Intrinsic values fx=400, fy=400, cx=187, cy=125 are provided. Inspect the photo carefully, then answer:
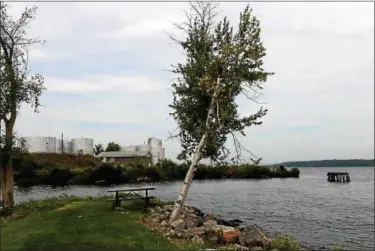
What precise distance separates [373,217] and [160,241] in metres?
35.5

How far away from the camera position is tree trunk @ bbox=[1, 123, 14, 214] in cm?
2762

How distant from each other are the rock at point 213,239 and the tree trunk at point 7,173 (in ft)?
49.3

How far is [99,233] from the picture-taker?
19156 millimetres

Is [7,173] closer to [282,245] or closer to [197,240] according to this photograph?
[197,240]

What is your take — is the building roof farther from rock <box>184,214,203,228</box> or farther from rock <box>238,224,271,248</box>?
rock <box>238,224,271,248</box>

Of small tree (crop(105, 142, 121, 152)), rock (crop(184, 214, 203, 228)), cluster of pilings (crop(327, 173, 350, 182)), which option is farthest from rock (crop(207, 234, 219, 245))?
small tree (crop(105, 142, 121, 152))

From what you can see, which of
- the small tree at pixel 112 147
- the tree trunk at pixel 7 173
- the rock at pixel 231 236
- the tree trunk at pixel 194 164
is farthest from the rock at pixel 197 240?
the small tree at pixel 112 147

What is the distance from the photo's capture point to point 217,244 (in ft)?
62.3

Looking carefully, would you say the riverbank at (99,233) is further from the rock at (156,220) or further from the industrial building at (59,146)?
the industrial building at (59,146)

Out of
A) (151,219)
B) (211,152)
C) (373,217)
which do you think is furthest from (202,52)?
(373,217)

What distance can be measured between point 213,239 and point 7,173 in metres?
17.1

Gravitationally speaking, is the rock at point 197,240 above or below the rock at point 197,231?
below

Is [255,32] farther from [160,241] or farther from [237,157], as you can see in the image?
[160,241]

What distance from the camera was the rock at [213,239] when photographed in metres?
19.0
